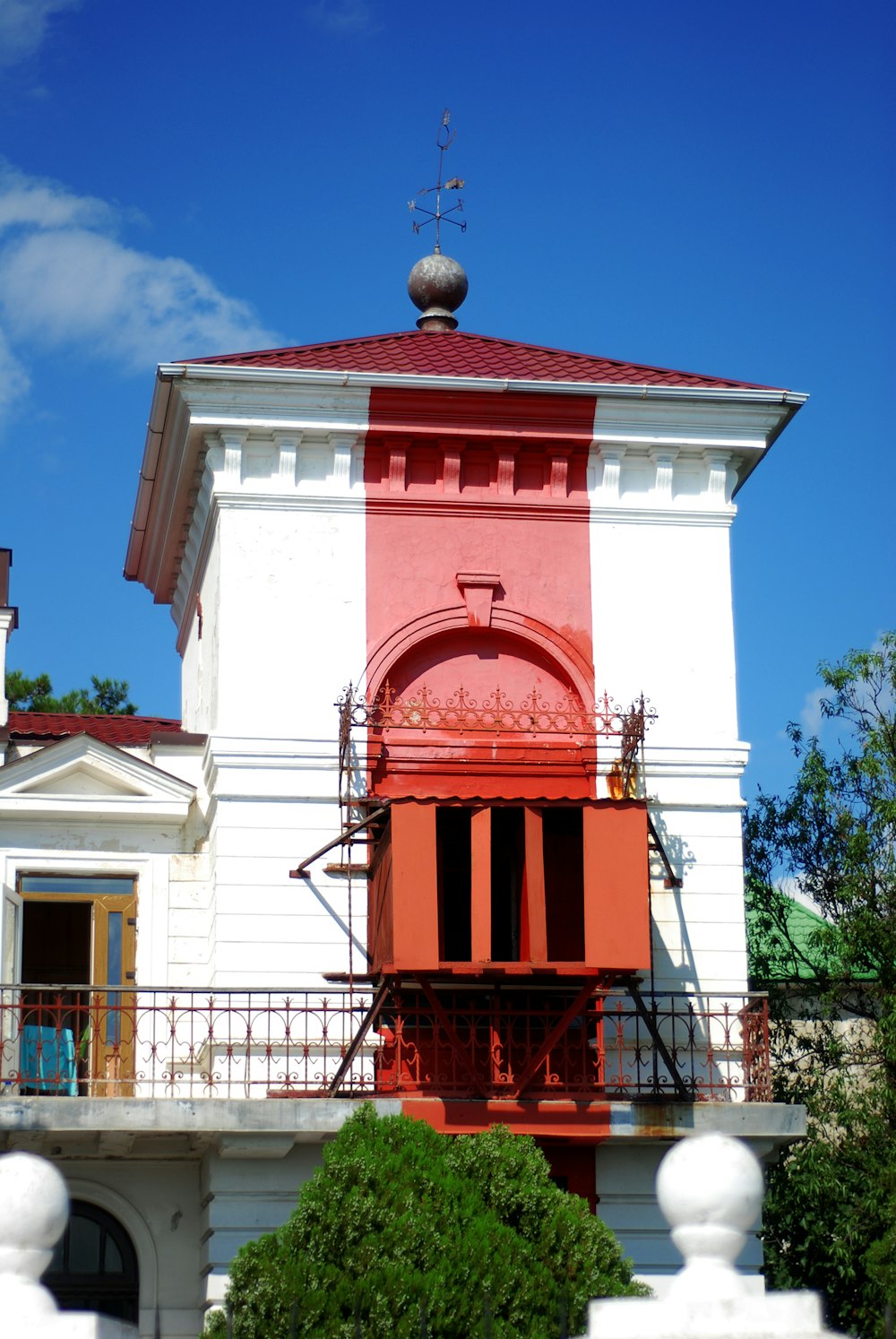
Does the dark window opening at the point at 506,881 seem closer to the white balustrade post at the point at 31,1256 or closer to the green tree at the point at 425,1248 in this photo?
the green tree at the point at 425,1248

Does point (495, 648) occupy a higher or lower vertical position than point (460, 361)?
lower

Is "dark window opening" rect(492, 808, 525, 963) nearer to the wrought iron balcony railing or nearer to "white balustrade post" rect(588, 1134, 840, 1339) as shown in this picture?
the wrought iron balcony railing

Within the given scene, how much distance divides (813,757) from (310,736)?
19.8 ft

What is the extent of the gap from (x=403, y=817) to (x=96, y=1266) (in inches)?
184

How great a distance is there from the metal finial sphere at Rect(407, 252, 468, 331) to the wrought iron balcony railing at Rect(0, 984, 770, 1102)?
25.5ft

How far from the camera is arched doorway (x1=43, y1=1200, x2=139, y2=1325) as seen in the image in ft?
54.0

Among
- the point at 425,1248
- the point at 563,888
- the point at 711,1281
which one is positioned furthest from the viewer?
the point at 563,888

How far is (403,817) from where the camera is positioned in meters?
15.3

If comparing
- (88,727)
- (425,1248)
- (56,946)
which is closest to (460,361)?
(88,727)

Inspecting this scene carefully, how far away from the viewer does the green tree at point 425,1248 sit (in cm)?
1194

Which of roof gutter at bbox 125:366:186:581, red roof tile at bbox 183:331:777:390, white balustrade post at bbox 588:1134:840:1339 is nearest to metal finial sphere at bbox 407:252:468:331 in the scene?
red roof tile at bbox 183:331:777:390

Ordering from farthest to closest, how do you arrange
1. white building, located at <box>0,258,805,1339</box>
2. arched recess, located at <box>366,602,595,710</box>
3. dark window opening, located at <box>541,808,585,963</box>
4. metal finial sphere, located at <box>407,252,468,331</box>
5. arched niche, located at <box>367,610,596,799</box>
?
metal finial sphere, located at <box>407,252,468,331</box> → arched recess, located at <box>366,602,595,710</box> → arched niche, located at <box>367,610,596,799</box> → dark window opening, located at <box>541,808,585,963</box> → white building, located at <box>0,258,805,1339</box>

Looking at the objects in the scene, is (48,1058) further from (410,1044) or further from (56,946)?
(56,946)

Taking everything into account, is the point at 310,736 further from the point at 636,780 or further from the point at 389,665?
the point at 636,780
